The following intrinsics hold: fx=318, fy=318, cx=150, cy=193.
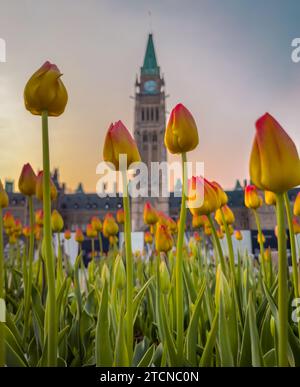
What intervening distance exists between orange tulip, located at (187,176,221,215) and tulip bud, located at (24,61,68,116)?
276 mm

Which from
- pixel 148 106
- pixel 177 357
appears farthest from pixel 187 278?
pixel 148 106

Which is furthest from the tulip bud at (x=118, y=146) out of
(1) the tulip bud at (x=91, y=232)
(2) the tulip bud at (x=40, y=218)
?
(1) the tulip bud at (x=91, y=232)

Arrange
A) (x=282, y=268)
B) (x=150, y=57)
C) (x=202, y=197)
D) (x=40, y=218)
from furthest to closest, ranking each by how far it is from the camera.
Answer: (x=150, y=57) < (x=40, y=218) < (x=202, y=197) < (x=282, y=268)

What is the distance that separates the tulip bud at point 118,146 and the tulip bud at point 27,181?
283 millimetres

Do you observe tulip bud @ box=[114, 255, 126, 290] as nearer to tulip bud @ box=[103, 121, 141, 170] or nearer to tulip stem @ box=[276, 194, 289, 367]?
tulip bud @ box=[103, 121, 141, 170]

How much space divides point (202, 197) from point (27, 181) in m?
0.35

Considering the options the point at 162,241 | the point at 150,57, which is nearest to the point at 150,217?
the point at 162,241

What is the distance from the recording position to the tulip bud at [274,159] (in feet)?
0.92

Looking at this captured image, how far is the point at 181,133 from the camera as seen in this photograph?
1.38 ft

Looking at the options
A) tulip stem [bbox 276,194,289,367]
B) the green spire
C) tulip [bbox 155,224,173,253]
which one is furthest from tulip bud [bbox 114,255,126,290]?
the green spire

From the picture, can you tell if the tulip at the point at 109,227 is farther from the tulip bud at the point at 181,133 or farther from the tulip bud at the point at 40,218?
the tulip bud at the point at 181,133

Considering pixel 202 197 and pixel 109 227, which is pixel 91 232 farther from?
pixel 202 197

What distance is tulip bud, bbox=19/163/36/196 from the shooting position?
631mm
